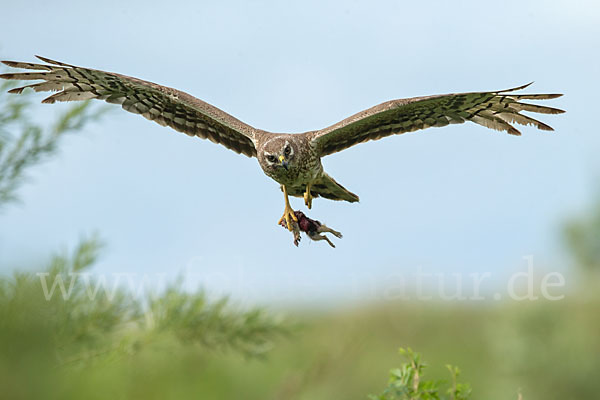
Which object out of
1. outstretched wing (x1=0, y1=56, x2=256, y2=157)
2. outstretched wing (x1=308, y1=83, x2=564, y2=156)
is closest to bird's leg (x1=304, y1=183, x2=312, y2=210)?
outstretched wing (x1=308, y1=83, x2=564, y2=156)

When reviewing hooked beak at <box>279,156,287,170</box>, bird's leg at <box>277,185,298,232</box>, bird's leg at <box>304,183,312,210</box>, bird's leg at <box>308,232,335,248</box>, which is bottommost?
bird's leg at <box>308,232,335,248</box>

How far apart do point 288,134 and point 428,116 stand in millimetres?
1507

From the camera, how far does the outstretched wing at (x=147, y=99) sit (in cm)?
668

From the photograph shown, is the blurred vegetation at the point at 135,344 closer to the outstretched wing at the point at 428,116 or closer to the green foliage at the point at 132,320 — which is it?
the green foliage at the point at 132,320

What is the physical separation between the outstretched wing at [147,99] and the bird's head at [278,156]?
52 centimetres

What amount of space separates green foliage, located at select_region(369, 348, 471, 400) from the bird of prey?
2451mm

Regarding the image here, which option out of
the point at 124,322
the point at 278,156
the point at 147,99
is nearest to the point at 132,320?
the point at 124,322

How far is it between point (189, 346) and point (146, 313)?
1.84 ft

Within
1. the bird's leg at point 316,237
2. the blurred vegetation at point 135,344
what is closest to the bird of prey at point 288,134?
the bird's leg at point 316,237

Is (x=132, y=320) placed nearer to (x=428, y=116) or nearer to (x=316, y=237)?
(x=316, y=237)

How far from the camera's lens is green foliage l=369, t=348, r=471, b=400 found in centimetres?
375

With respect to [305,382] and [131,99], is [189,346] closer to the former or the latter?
Result: [305,382]

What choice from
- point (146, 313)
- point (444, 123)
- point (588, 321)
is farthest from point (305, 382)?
point (588, 321)

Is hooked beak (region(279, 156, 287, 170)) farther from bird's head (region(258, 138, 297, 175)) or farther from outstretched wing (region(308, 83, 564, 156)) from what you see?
outstretched wing (region(308, 83, 564, 156))
